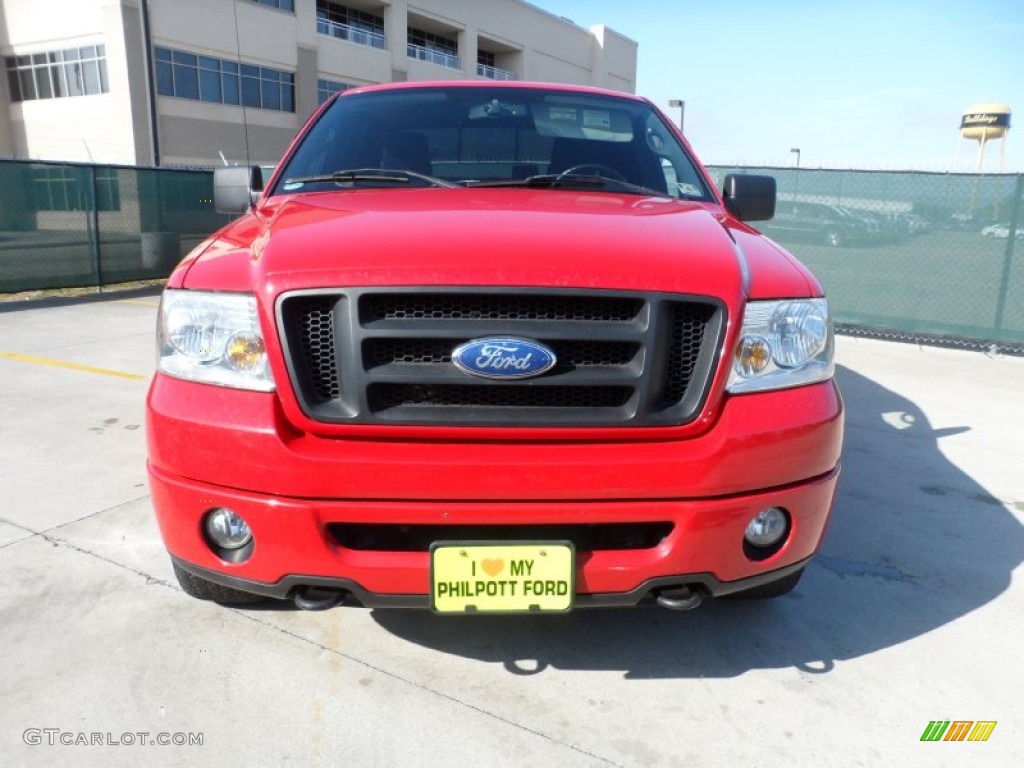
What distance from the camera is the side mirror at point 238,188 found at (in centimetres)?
352

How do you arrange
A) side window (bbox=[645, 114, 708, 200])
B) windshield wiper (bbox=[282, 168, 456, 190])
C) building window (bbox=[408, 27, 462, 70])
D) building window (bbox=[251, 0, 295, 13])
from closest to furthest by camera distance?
windshield wiper (bbox=[282, 168, 456, 190]), side window (bbox=[645, 114, 708, 200]), building window (bbox=[251, 0, 295, 13]), building window (bbox=[408, 27, 462, 70])

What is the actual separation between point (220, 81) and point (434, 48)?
657 inches

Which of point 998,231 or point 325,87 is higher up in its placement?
point 325,87

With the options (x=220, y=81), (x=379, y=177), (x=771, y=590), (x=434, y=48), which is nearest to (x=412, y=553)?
(x=771, y=590)

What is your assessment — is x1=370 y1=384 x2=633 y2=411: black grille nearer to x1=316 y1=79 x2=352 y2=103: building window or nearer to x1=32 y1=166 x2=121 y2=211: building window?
x1=32 y1=166 x2=121 y2=211: building window

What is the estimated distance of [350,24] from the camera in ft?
129

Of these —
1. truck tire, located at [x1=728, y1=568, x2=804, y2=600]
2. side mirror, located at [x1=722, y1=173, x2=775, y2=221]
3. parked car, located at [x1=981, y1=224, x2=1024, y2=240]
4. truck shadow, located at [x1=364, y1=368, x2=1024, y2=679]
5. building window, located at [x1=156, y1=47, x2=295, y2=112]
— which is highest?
building window, located at [x1=156, y1=47, x2=295, y2=112]

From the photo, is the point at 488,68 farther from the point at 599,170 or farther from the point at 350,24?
the point at 599,170

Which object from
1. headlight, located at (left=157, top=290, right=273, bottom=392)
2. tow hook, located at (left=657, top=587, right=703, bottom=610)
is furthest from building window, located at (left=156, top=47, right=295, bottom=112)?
tow hook, located at (left=657, top=587, right=703, bottom=610)

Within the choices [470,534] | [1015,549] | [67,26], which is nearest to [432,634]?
[470,534]

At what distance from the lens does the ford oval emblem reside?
6.38 ft

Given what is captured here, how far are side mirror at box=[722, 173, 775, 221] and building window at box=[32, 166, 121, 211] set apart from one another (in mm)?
10764

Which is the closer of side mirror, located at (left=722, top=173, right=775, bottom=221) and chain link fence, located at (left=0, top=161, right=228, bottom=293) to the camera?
side mirror, located at (left=722, top=173, right=775, bottom=221)

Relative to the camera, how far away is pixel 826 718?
222 cm
